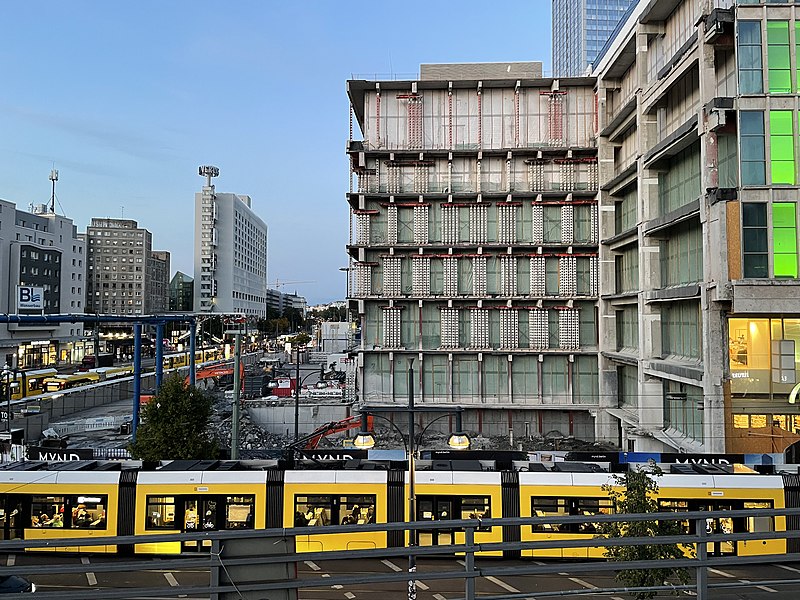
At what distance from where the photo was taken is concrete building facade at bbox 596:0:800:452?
89.2ft

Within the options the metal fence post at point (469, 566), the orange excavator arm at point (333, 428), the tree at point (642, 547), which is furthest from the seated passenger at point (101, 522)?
the metal fence post at point (469, 566)

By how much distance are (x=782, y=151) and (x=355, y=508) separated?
2421 centimetres

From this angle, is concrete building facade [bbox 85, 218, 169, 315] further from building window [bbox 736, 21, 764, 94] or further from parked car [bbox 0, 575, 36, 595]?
parked car [bbox 0, 575, 36, 595]

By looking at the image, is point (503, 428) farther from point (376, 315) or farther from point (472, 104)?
point (472, 104)

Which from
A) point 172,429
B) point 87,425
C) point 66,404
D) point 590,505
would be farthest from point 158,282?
point 590,505

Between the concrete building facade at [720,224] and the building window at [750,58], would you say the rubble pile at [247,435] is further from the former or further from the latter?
the building window at [750,58]

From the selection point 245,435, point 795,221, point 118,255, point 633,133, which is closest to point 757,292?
point 795,221

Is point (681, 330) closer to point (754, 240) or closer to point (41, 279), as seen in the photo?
point (754, 240)

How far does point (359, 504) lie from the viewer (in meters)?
20.5

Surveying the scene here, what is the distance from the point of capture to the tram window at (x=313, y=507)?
2055 centimetres

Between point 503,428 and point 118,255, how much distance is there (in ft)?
427

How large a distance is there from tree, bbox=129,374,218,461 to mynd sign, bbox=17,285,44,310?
220ft

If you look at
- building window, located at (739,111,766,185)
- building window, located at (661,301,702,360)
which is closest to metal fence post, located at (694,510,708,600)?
building window, located at (739,111,766,185)

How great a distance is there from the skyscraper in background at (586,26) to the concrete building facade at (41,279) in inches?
4913
